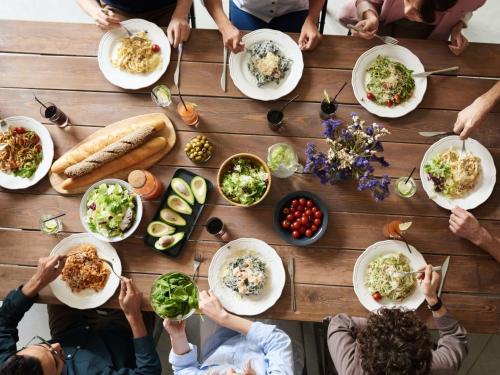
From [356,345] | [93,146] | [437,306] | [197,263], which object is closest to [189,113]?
[93,146]

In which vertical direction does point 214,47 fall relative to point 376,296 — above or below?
above

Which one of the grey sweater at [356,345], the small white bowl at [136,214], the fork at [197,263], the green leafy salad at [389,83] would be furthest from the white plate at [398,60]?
the small white bowl at [136,214]

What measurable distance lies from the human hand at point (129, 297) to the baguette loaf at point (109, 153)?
1.84 ft

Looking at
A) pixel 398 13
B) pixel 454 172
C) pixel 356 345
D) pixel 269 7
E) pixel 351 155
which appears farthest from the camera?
pixel 269 7

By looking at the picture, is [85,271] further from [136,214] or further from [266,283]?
[266,283]

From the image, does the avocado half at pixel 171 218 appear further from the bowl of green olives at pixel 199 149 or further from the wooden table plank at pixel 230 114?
the wooden table plank at pixel 230 114

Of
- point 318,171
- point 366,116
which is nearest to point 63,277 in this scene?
point 318,171

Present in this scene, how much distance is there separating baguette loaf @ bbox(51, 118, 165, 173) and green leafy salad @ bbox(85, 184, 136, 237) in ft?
0.63

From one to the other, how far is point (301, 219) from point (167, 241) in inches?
25.4

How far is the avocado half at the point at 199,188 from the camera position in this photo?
79.0 inches

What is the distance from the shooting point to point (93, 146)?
2049 millimetres

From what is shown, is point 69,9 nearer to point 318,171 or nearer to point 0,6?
point 0,6

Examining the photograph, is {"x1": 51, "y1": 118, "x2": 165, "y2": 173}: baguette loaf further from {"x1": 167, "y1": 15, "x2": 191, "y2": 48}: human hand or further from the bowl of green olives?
{"x1": 167, "y1": 15, "x2": 191, "y2": 48}: human hand

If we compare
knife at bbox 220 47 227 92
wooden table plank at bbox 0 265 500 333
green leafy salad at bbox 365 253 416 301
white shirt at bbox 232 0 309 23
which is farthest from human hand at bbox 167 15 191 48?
green leafy salad at bbox 365 253 416 301
